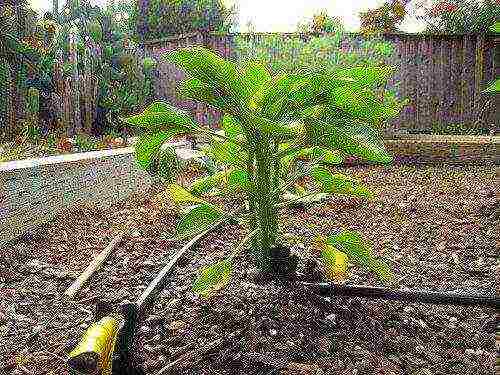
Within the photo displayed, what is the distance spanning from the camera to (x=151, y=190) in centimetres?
467

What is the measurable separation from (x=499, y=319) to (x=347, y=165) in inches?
162

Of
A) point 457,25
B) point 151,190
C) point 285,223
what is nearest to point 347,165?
point 151,190

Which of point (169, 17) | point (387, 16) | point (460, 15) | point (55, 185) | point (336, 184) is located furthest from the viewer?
point (169, 17)

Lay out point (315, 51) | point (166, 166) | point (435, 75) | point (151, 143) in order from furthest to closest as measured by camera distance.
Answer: point (435, 75) → point (315, 51) → point (166, 166) → point (151, 143)

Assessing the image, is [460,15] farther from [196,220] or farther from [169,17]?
[196,220]

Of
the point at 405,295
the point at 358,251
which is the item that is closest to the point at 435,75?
the point at 405,295

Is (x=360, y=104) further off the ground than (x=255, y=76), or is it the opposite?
(x=255, y=76)

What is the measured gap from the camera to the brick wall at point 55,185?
118 inches

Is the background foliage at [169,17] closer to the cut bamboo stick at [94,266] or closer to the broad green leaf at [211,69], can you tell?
the cut bamboo stick at [94,266]

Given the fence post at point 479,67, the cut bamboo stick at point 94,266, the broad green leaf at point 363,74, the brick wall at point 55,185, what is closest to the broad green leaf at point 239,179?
the broad green leaf at point 363,74

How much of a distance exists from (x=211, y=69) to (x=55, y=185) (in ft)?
7.17

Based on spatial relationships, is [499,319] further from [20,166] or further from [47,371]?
[20,166]

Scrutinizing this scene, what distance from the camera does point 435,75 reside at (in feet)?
33.4

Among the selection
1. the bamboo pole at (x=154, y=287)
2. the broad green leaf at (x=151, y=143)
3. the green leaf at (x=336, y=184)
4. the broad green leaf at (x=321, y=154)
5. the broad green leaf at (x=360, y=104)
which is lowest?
the bamboo pole at (x=154, y=287)
